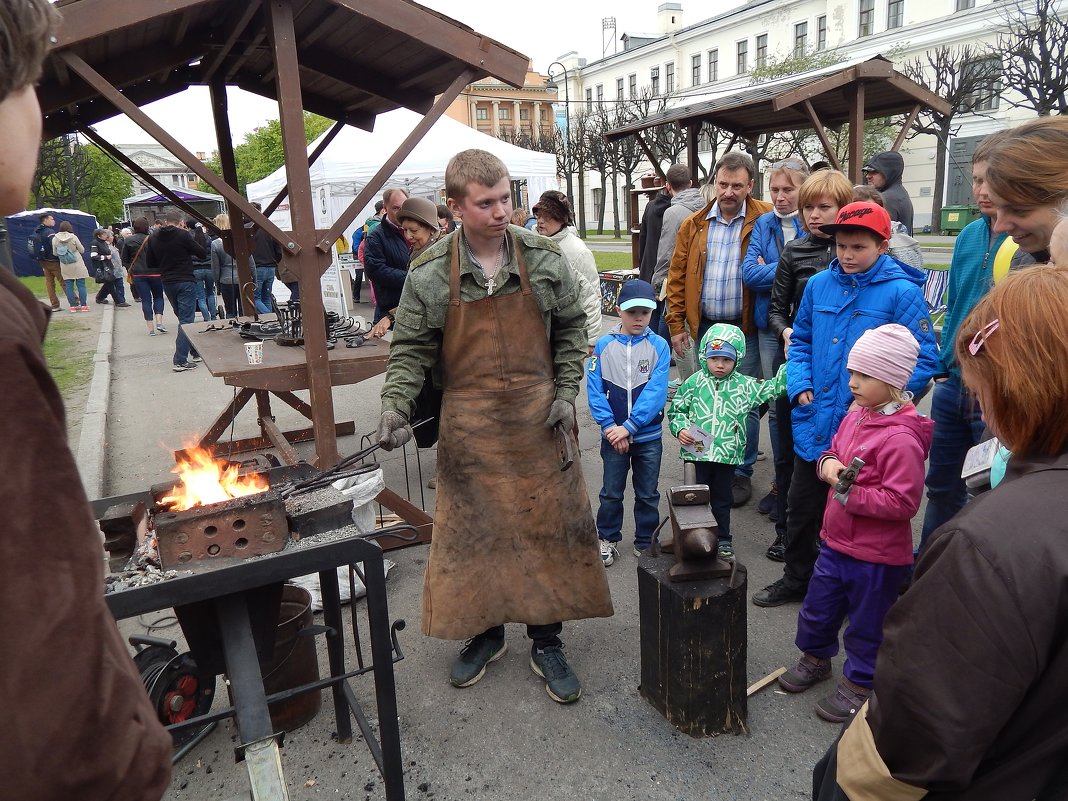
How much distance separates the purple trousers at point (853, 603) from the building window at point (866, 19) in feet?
143

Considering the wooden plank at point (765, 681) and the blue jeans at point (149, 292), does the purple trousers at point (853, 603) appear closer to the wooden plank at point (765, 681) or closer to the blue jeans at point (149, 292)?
the wooden plank at point (765, 681)

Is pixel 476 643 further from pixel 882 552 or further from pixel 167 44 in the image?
pixel 167 44

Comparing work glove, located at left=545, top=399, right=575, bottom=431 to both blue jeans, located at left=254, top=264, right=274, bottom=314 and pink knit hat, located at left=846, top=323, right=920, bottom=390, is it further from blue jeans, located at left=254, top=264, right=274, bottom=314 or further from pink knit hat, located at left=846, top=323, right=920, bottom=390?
blue jeans, located at left=254, top=264, right=274, bottom=314

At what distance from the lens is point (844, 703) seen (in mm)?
2781

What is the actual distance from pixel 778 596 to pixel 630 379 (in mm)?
1336

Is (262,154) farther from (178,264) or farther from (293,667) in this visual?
(293,667)

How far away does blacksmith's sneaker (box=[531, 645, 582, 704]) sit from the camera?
300cm

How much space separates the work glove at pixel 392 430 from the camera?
265cm

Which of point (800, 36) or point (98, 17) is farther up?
point (800, 36)

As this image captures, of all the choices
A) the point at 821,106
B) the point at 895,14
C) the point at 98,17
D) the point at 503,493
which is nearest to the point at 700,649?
the point at 503,493

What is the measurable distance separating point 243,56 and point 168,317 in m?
11.7

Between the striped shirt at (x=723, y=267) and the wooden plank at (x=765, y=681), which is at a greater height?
the striped shirt at (x=723, y=267)

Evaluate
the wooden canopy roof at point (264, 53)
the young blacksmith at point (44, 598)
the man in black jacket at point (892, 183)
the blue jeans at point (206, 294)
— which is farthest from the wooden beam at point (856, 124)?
the blue jeans at point (206, 294)

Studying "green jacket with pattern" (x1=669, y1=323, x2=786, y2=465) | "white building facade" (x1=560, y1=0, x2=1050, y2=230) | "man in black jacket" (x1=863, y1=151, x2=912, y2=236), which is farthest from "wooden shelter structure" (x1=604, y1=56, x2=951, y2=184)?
"white building facade" (x1=560, y1=0, x2=1050, y2=230)
